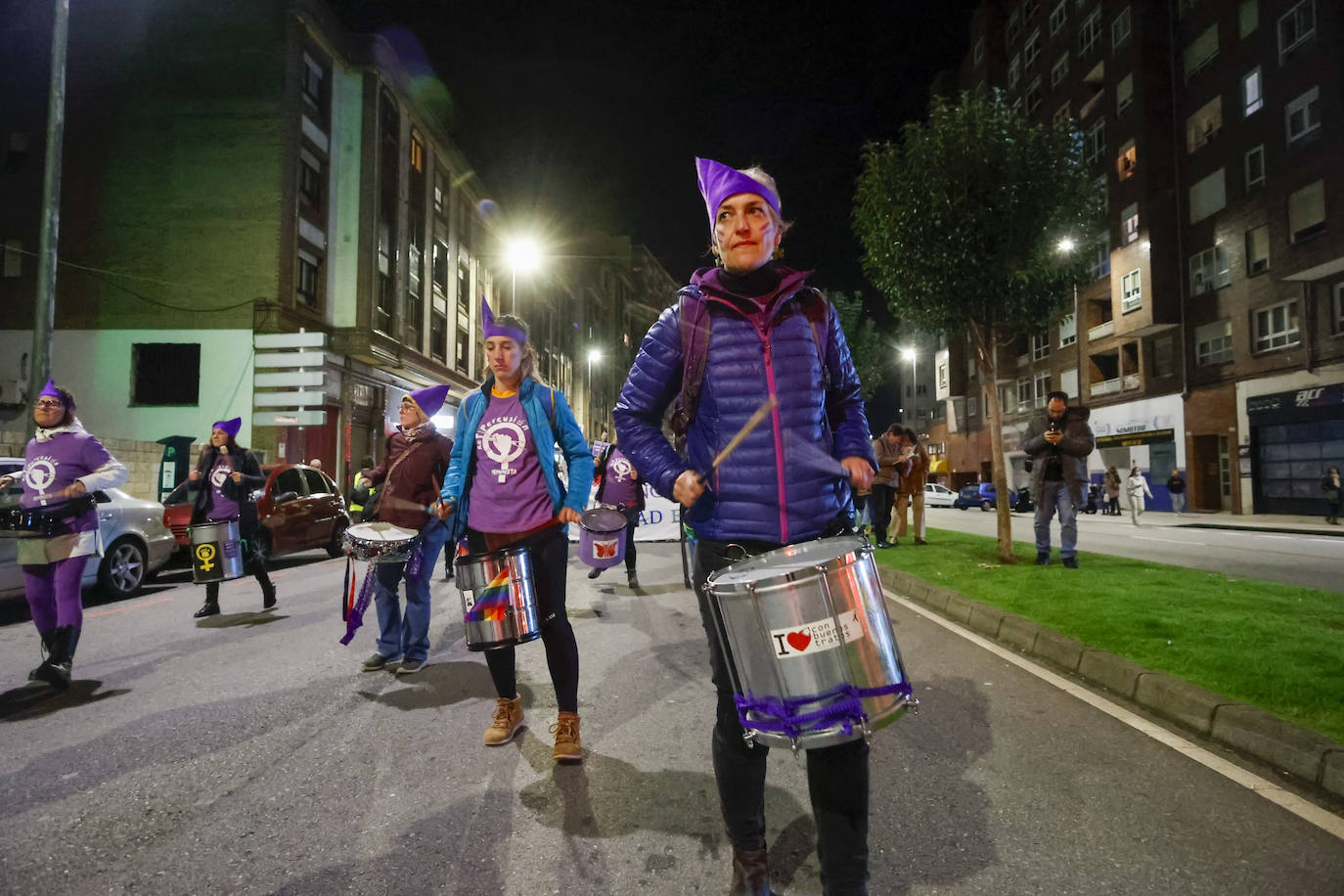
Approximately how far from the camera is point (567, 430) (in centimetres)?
388

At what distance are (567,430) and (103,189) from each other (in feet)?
88.8

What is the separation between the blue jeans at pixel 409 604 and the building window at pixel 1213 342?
31.8m

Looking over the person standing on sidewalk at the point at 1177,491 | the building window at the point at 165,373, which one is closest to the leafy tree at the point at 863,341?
the person standing on sidewalk at the point at 1177,491

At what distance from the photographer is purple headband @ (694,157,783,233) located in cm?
234

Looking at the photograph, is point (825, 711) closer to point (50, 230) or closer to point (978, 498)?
point (50, 230)

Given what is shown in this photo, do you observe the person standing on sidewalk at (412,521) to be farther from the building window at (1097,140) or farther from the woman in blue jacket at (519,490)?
the building window at (1097,140)

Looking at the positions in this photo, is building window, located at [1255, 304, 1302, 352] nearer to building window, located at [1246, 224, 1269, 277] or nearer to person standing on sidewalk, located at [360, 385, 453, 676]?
building window, located at [1246, 224, 1269, 277]

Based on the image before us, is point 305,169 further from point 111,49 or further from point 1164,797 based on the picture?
point 1164,797

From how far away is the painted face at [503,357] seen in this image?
12.6ft

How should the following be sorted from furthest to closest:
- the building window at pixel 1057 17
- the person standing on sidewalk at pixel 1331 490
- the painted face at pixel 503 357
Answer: the building window at pixel 1057 17 → the person standing on sidewalk at pixel 1331 490 → the painted face at pixel 503 357

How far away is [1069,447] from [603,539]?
17.1 ft

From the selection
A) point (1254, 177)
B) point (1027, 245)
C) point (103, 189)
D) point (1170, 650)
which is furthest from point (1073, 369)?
point (103, 189)

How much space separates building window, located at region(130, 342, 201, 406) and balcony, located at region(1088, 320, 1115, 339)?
3552 cm

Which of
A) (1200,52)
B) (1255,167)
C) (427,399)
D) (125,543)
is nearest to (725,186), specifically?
(427,399)
